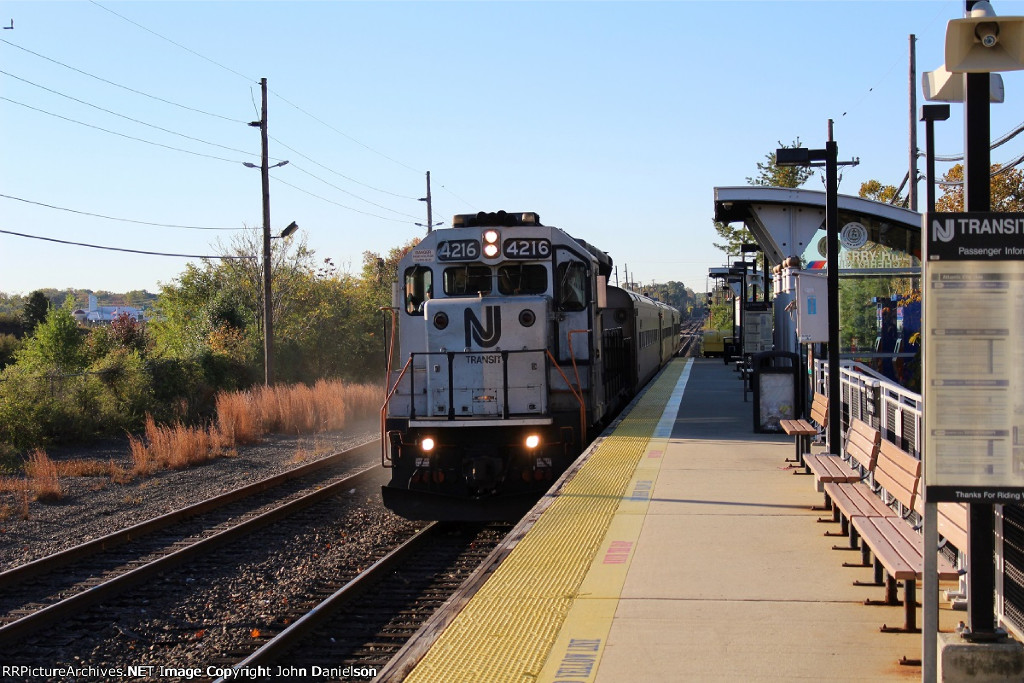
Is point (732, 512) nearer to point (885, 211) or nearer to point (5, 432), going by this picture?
point (885, 211)

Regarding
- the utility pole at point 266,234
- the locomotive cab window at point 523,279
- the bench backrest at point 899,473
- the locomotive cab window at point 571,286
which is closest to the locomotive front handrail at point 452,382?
the locomotive cab window at point 523,279

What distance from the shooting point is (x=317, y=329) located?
3625cm

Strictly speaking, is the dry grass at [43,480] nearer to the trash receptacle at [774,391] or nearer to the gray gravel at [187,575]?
the gray gravel at [187,575]

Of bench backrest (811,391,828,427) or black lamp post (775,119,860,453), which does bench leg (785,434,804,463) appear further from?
black lamp post (775,119,860,453)

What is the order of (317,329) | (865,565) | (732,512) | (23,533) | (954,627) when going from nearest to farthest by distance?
(954,627) < (865,565) < (732,512) < (23,533) < (317,329)

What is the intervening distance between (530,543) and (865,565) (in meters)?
2.54

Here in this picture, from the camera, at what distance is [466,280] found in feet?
38.7

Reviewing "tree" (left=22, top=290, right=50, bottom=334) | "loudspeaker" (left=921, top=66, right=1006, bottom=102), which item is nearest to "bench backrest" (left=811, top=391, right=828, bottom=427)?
"loudspeaker" (left=921, top=66, right=1006, bottom=102)

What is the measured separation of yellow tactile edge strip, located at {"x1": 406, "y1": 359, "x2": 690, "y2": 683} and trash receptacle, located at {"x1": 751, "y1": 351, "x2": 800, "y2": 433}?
4.23 meters

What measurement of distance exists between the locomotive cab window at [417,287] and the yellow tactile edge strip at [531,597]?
3.22 metres

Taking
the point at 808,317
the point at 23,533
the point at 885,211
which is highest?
the point at 885,211

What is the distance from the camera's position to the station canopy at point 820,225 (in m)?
17.6

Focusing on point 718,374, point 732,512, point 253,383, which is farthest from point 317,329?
point 732,512

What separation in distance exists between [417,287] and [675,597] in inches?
269
